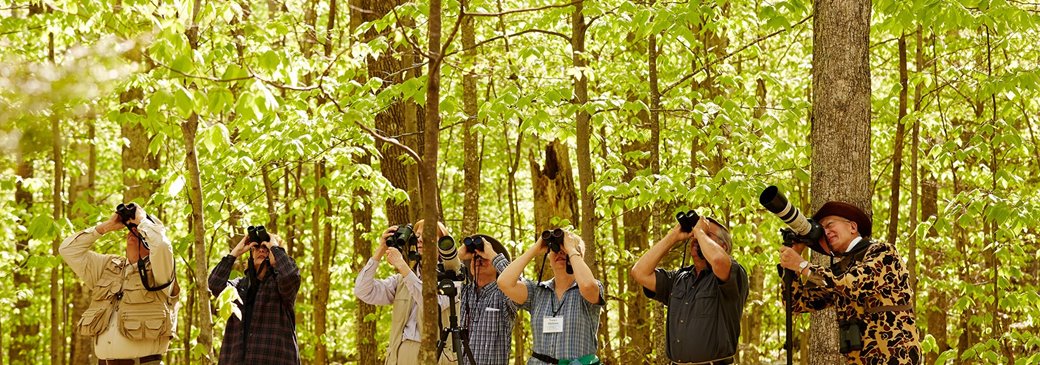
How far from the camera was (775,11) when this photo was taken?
240 inches

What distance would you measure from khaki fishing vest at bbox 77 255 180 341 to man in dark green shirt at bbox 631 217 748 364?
10.2 feet

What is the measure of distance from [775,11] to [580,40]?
2.02m

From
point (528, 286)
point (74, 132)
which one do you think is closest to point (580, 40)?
point (528, 286)

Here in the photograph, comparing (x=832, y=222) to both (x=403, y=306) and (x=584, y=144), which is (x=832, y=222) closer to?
(x=403, y=306)

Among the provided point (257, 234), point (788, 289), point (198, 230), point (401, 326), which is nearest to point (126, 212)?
point (257, 234)

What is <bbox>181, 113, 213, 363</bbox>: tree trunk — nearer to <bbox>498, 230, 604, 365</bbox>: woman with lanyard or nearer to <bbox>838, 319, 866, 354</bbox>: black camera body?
<bbox>498, 230, 604, 365</bbox>: woman with lanyard

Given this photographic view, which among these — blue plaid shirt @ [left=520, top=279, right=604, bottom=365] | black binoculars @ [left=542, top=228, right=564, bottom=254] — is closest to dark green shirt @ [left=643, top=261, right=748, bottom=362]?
blue plaid shirt @ [left=520, top=279, right=604, bottom=365]

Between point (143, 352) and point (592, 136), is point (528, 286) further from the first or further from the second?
point (592, 136)

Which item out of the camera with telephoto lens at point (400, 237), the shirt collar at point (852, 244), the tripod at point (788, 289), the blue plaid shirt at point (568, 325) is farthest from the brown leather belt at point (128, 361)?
the shirt collar at point (852, 244)

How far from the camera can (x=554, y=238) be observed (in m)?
5.32

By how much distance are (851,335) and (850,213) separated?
0.60 m

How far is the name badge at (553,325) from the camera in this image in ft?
17.5

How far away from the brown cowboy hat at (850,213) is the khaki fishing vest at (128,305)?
407 centimetres

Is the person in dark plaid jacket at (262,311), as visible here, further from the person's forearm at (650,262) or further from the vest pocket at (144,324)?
the person's forearm at (650,262)
